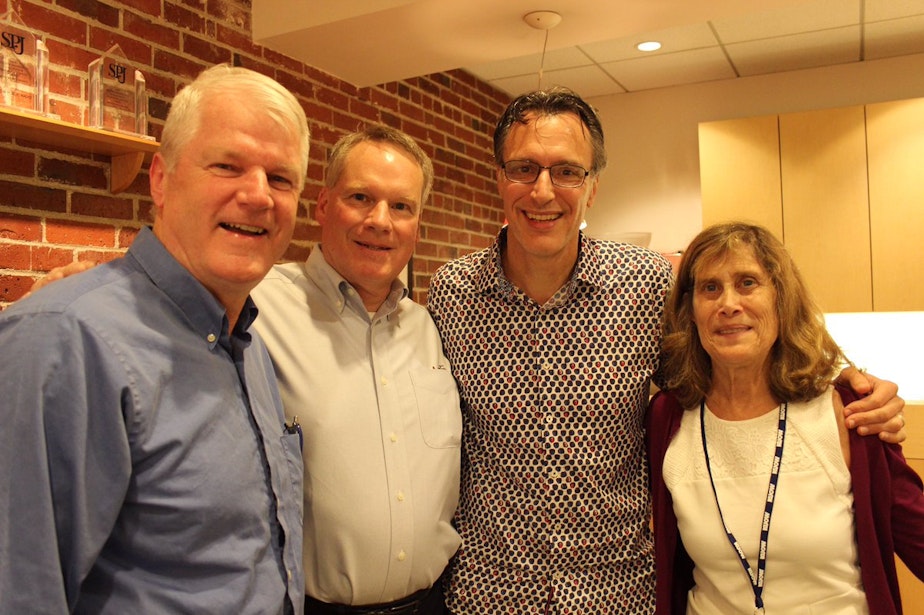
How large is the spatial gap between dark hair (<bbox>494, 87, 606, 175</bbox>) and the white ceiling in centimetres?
122

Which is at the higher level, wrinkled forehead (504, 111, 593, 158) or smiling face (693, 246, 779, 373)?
wrinkled forehead (504, 111, 593, 158)

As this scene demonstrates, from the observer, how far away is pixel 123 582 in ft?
3.12

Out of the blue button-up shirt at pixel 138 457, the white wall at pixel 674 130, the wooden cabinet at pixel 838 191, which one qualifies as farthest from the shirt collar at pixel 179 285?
the white wall at pixel 674 130

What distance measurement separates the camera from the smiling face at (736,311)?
160 cm

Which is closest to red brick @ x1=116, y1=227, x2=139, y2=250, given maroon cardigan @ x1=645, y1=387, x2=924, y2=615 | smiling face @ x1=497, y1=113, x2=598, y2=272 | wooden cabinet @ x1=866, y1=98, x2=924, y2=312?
smiling face @ x1=497, y1=113, x2=598, y2=272

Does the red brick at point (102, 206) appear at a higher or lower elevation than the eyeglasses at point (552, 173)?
higher

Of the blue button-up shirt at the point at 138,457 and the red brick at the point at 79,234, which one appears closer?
the blue button-up shirt at the point at 138,457

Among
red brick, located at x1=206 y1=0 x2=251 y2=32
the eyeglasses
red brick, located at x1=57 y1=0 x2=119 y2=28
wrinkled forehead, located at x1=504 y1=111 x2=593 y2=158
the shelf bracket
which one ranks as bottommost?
the eyeglasses

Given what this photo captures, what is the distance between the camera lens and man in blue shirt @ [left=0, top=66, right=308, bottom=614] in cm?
87

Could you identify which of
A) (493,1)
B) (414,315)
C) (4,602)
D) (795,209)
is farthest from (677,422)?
(795,209)

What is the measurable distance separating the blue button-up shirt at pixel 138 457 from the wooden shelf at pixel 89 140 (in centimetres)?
127

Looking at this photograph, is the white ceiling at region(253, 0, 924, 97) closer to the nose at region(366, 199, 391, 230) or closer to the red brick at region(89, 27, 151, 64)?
the red brick at region(89, 27, 151, 64)

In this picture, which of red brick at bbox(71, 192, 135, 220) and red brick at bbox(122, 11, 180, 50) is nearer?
red brick at bbox(71, 192, 135, 220)

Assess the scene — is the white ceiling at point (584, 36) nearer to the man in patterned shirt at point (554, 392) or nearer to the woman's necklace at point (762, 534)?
the man in patterned shirt at point (554, 392)
